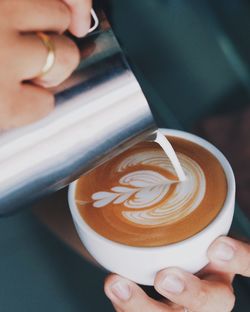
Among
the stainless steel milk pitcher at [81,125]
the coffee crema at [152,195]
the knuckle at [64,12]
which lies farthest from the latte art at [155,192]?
the knuckle at [64,12]

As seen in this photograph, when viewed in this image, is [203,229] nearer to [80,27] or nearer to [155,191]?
[155,191]

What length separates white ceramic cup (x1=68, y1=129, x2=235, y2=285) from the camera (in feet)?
1.73

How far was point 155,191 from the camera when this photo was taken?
0.62 metres

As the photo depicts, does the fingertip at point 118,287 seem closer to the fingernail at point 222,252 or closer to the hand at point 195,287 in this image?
the hand at point 195,287

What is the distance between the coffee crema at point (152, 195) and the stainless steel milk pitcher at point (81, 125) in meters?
0.13

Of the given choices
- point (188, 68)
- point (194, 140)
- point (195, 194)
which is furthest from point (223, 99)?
point (195, 194)

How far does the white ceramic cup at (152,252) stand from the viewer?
526 mm

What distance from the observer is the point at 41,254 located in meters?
0.75

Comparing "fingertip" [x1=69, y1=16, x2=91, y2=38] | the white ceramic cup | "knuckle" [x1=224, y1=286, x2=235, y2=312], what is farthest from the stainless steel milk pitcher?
"knuckle" [x1=224, y1=286, x2=235, y2=312]

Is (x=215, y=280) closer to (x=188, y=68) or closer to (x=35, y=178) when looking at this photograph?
(x=35, y=178)

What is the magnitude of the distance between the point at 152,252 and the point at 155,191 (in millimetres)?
113

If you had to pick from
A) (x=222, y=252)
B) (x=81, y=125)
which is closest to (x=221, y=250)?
(x=222, y=252)

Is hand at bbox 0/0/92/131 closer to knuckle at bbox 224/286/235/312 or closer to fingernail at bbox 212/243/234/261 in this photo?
fingernail at bbox 212/243/234/261

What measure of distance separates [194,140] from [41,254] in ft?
0.97
